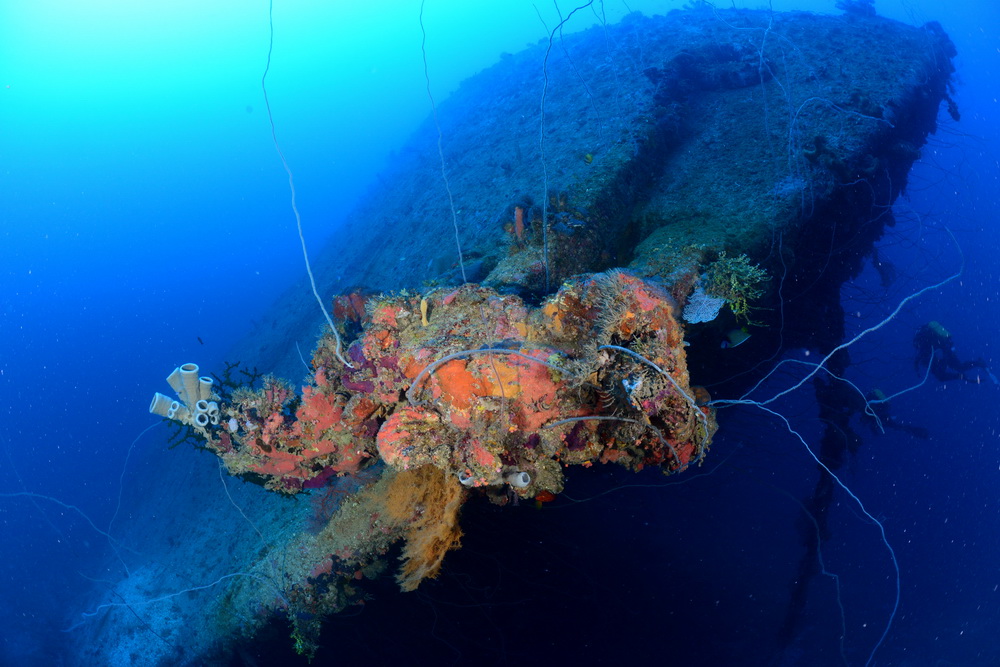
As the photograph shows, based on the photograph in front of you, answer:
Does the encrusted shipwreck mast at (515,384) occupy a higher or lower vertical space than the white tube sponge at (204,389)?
lower

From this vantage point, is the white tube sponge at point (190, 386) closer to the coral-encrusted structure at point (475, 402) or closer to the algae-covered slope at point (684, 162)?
the coral-encrusted structure at point (475, 402)

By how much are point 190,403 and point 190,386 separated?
0.51ft

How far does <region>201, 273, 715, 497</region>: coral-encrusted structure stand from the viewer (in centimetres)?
278

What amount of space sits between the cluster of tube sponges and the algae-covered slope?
117 inches

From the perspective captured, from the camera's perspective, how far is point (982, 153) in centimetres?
878

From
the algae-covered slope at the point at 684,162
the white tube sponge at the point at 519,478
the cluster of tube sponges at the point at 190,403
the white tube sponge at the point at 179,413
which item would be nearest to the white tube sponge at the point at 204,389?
the cluster of tube sponges at the point at 190,403

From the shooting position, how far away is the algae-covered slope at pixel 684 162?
5215 mm

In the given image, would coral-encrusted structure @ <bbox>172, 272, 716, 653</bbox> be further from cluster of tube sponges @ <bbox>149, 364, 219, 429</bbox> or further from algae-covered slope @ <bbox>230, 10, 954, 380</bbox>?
algae-covered slope @ <bbox>230, 10, 954, 380</bbox>

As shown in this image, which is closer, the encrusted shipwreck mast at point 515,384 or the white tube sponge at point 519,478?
the encrusted shipwreck mast at point 515,384

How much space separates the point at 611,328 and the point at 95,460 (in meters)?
22.8

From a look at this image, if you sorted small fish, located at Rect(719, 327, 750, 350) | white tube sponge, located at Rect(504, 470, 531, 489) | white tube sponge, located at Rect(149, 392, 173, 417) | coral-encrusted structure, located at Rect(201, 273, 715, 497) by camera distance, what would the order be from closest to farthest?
coral-encrusted structure, located at Rect(201, 273, 715, 497) → white tube sponge, located at Rect(504, 470, 531, 489) → white tube sponge, located at Rect(149, 392, 173, 417) → small fish, located at Rect(719, 327, 750, 350)

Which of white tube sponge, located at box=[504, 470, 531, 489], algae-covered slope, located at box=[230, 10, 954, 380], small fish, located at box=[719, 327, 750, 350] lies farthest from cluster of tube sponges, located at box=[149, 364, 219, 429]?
small fish, located at box=[719, 327, 750, 350]

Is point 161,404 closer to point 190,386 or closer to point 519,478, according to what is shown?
point 190,386

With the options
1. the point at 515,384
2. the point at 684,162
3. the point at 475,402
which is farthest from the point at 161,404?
the point at 684,162
